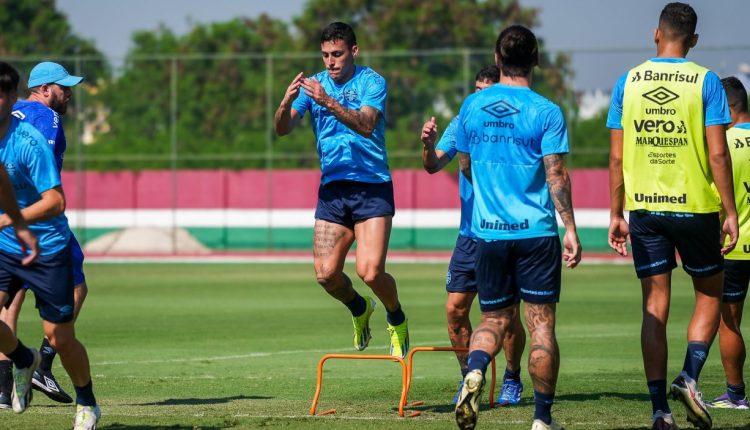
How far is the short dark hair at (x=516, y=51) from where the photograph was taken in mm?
7531

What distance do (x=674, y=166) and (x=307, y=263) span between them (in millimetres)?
26145

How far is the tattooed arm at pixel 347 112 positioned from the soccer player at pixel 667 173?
6.85 feet

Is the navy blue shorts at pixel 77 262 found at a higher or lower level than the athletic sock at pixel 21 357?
higher

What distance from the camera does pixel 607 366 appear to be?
12.4 m

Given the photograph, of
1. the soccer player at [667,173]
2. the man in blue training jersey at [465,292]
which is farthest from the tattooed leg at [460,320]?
the soccer player at [667,173]

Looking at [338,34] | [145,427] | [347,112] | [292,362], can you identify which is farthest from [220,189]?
[145,427]

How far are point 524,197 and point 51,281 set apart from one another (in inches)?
117

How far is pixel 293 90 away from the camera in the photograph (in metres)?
9.48

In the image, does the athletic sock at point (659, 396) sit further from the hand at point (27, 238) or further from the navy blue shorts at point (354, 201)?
the hand at point (27, 238)

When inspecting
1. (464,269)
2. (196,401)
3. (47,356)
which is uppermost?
(464,269)

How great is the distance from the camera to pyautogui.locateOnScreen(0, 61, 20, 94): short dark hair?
7625 mm

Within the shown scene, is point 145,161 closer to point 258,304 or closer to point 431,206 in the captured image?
point 431,206

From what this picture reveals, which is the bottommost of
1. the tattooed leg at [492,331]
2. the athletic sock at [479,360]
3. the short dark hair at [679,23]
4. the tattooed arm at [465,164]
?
the athletic sock at [479,360]

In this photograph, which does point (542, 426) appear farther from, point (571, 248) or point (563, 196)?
point (563, 196)
